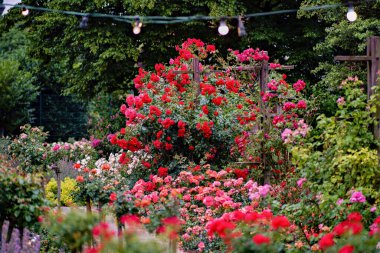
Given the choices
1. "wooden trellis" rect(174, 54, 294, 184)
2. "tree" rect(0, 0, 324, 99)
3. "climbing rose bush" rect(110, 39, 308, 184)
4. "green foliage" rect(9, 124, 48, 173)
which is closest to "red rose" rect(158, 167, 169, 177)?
"climbing rose bush" rect(110, 39, 308, 184)

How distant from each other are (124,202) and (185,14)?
41.2 feet

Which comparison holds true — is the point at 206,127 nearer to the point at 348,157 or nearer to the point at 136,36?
the point at 348,157

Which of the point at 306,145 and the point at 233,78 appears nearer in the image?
the point at 306,145

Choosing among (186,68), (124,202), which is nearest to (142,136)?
(186,68)

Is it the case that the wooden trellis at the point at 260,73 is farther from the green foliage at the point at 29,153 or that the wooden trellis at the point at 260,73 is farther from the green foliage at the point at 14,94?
the green foliage at the point at 14,94

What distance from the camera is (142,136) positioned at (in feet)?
33.5

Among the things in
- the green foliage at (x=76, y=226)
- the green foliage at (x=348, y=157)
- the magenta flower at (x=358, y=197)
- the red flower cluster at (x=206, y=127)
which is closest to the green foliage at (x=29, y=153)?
the red flower cluster at (x=206, y=127)

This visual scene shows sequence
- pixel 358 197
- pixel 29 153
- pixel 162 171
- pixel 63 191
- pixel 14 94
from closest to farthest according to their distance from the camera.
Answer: pixel 358 197 → pixel 162 171 → pixel 29 153 → pixel 63 191 → pixel 14 94

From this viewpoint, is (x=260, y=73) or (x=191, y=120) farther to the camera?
(x=191, y=120)

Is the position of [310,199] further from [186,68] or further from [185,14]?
[185,14]

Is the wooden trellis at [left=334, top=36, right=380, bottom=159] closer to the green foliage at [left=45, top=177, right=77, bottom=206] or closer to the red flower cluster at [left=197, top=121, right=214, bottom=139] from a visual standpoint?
the red flower cluster at [left=197, top=121, right=214, bottom=139]

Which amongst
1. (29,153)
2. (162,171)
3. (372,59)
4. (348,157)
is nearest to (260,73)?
(162,171)

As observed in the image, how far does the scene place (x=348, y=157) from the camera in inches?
236

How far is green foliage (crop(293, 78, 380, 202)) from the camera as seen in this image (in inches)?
238
